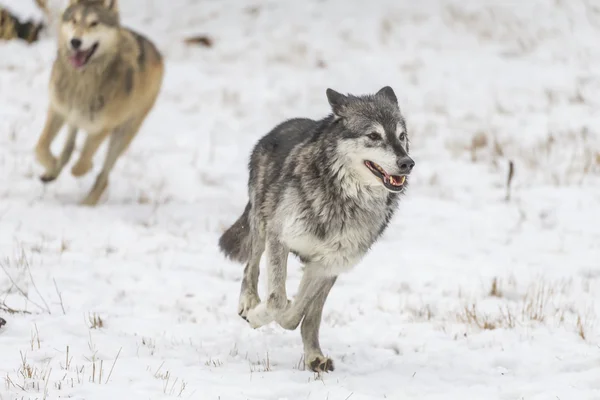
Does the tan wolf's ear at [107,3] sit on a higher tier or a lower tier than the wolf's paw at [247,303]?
higher

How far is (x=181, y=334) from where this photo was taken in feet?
18.6

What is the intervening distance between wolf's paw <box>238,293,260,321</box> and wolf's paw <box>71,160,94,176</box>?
421 cm

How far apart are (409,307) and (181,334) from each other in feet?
6.30

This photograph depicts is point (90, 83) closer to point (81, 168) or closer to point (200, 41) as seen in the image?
point (81, 168)

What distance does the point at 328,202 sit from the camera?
5000 millimetres

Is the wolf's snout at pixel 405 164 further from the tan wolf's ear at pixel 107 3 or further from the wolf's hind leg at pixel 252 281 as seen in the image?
the tan wolf's ear at pixel 107 3

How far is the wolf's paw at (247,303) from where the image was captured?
5.62m

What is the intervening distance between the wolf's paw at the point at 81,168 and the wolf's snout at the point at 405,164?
556cm

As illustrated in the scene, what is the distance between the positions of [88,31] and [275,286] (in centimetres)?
484

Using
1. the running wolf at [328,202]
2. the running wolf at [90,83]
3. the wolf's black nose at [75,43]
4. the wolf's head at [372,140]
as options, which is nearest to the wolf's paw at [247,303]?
the running wolf at [328,202]

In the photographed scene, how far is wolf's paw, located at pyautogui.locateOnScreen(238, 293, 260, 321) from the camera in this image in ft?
18.4

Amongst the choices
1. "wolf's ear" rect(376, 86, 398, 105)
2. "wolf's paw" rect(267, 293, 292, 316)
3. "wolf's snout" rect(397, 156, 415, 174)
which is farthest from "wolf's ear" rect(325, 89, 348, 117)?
"wolf's paw" rect(267, 293, 292, 316)

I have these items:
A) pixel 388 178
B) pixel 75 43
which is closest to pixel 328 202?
pixel 388 178

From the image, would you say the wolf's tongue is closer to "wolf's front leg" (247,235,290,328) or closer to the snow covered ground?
the snow covered ground
